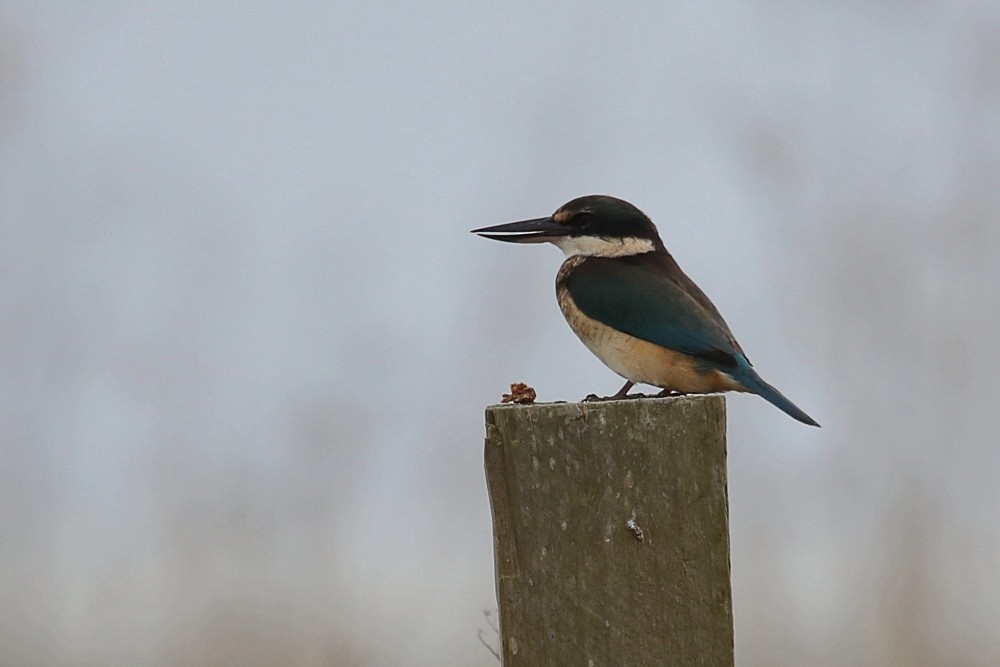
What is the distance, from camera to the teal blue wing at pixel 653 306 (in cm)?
301

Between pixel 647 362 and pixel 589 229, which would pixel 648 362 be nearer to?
pixel 647 362

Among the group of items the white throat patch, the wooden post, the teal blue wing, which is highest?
the white throat patch

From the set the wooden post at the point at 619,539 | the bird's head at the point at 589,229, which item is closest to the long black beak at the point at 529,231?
the bird's head at the point at 589,229

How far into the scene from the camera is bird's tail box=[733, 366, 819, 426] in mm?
2910

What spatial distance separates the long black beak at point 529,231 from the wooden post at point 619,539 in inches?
68.8

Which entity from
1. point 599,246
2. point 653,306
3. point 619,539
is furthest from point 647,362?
point 619,539

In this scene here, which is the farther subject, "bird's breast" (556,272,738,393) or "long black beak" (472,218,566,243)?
"long black beak" (472,218,566,243)

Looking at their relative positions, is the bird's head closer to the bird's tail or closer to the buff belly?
the buff belly

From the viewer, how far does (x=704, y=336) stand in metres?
3.00

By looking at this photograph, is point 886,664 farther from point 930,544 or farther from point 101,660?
point 101,660

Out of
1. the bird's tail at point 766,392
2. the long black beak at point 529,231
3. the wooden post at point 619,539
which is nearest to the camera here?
the wooden post at point 619,539

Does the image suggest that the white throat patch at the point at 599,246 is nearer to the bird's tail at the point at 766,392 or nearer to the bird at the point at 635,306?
the bird at the point at 635,306

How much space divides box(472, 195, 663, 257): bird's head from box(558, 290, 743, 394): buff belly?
310mm

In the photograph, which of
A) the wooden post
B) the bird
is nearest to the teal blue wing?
the bird
